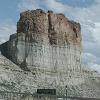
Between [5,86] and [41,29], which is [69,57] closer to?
[41,29]

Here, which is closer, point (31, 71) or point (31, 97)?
point (31, 97)

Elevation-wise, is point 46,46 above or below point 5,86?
above

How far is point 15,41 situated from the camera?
130750 mm

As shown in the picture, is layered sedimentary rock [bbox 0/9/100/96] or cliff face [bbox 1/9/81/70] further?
cliff face [bbox 1/9/81/70]

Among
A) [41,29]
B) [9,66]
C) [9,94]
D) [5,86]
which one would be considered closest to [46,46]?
[41,29]

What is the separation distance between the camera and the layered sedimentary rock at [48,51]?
129500 mm

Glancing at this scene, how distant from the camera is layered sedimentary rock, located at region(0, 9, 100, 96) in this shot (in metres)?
130

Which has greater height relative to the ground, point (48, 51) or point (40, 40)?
point (40, 40)

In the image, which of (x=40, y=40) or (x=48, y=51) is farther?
(x=48, y=51)

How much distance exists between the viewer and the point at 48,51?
134750 mm

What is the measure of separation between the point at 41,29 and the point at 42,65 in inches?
418

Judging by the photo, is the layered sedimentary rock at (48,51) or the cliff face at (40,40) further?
the cliff face at (40,40)

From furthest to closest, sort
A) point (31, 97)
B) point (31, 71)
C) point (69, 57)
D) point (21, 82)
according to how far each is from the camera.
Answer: point (69, 57)
point (31, 71)
point (21, 82)
point (31, 97)

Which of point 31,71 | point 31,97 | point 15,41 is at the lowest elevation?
point 31,97
